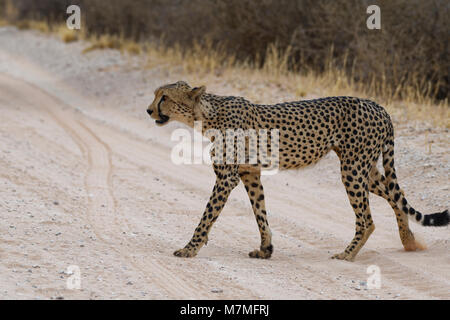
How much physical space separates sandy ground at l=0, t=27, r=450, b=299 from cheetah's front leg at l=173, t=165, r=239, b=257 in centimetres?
10

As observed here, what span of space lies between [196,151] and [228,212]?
2560 millimetres

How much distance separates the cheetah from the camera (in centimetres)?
536

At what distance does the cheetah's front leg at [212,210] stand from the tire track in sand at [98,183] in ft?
1.10

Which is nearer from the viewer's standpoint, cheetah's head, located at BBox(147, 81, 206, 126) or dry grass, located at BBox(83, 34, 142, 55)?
cheetah's head, located at BBox(147, 81, 206, 126)

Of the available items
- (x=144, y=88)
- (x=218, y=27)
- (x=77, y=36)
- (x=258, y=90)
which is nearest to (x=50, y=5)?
(x=77, y=36)

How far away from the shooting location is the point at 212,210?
17.3ft

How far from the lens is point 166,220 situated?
646 cm

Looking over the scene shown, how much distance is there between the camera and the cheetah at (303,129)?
5363 millimetres
